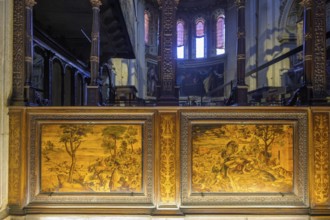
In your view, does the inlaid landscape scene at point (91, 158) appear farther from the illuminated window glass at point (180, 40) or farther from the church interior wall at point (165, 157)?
the illuminated window glass at point (180, 40)

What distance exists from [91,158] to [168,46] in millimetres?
1666

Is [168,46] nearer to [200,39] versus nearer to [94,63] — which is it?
[94,63]

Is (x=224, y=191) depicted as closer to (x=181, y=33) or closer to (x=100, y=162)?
(x=100, y=162)

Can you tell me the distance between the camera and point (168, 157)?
10.6ft

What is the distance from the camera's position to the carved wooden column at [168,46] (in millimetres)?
3340

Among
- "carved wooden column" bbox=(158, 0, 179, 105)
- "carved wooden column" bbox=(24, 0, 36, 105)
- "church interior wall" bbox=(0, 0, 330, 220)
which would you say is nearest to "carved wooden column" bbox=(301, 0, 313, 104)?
"church interior wall" bbox=(0, 0, 330, 220)

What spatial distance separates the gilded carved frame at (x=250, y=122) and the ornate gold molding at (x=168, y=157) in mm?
110

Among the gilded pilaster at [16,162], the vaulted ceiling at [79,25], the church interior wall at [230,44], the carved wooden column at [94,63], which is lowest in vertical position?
the gilded pilaster at [16,162]

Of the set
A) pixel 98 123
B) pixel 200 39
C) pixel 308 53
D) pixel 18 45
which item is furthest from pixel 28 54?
pixel 200 39

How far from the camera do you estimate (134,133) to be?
10.8 ft

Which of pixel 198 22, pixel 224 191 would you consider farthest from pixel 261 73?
pixel 224 191

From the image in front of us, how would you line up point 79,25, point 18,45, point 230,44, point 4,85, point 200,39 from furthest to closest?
1. point 200,39
2. point 230,44
3. point 79,25
4. point 18,45
5. point 4,85

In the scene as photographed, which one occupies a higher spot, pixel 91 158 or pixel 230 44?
pixel 230 44

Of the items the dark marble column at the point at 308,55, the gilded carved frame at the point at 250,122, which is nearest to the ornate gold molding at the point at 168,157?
the gilded carved frame at the point at 250,122
